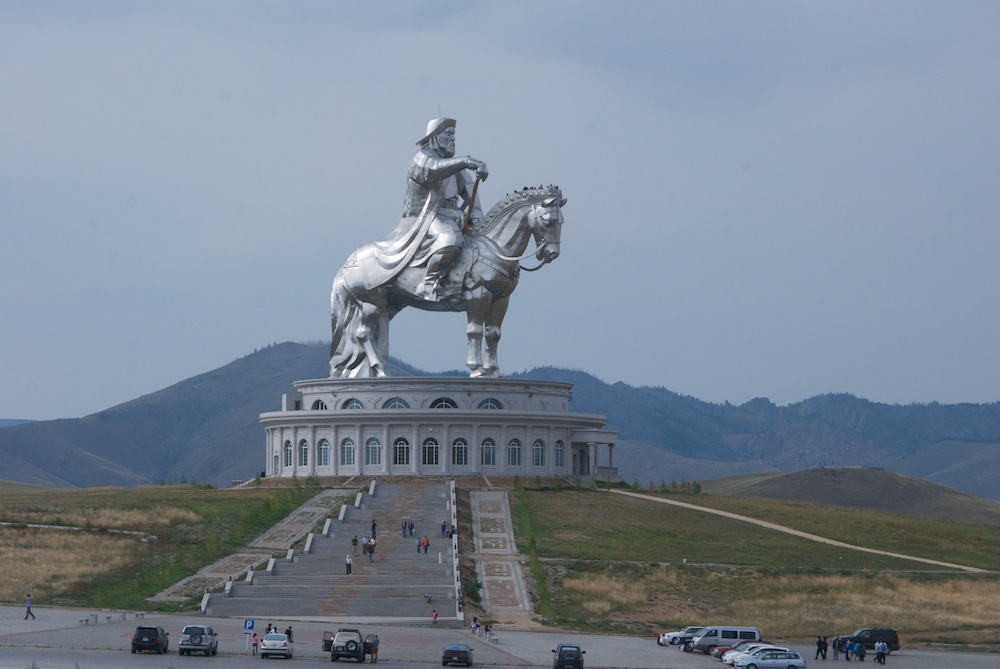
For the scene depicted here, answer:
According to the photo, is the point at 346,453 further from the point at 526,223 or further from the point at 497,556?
the point at 497,556

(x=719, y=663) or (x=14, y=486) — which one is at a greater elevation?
(x=14, y=486)

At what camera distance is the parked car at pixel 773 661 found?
153 feet

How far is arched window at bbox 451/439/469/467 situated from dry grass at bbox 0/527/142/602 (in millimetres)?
18313

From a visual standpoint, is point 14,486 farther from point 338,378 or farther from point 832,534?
point 832,534

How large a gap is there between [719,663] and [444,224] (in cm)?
3501

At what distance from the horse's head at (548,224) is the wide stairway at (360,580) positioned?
13597mm

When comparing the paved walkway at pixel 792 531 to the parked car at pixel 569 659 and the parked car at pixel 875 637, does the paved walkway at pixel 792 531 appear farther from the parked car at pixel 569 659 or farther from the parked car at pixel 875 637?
the parked car at pixel 569 659

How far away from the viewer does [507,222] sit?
79438 millimetres

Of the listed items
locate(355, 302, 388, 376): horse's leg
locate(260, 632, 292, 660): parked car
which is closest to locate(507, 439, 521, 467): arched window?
locate(355, 302, 388, 376): horse's leg

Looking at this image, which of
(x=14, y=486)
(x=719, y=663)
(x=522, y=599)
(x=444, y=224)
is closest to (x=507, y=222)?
(x=444, y=224)

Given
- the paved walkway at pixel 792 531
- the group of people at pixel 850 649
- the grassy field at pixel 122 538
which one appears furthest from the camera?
the paved walkway at pixel 792 531

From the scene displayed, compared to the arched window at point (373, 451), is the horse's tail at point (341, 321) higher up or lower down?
higher up

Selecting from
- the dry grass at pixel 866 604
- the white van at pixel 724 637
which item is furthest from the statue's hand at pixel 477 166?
the white van at pixel 724 637

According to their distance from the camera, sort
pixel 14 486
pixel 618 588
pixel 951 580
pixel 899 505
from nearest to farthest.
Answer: pixel 618 588 → pixel 951 580 → pixel 14 486 → pixel 899 505
